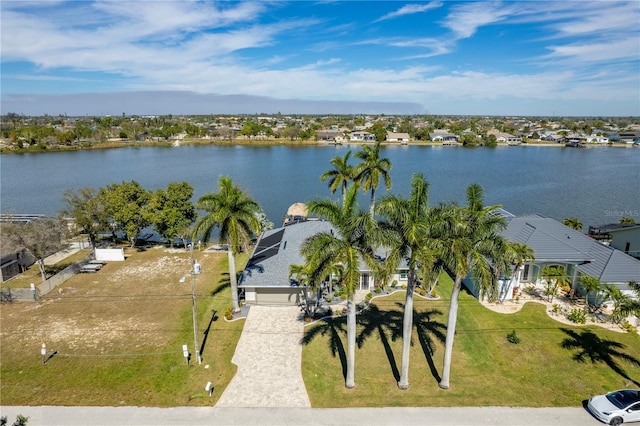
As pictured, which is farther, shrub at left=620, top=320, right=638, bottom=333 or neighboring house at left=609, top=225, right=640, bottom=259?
neighboring house at left=609, top=225, right=640, bottom=259

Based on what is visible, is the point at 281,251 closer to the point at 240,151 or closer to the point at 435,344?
the point at 435,344

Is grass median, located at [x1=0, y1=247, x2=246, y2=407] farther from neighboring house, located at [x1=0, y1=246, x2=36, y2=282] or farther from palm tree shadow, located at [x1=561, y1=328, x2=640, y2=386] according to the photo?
palm tree shadow, located at [x1=561, y1=328, x2=640, y2=386]

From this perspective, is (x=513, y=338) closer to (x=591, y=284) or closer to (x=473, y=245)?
(x=591, y=284)

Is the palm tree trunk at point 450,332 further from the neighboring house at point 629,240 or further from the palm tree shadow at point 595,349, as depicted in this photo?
the neighboring house at point 629,240

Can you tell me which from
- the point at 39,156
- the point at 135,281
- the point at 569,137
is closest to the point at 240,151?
the point at 39,156

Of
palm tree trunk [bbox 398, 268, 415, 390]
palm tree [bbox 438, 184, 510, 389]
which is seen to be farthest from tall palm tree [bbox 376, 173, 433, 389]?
palm tree [bbox 438, 184, 510, 389]

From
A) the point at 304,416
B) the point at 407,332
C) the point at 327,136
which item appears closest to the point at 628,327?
the point at 407,332

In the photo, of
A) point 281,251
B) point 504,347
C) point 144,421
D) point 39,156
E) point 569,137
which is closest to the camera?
point 144,421
